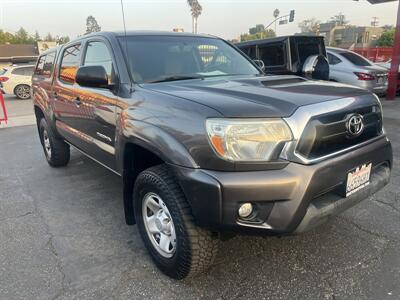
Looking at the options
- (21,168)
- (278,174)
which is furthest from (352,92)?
(21,168)

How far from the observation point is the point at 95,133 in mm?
3514

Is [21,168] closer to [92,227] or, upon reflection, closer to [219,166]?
[92,227]

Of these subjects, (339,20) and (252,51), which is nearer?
(252,51)

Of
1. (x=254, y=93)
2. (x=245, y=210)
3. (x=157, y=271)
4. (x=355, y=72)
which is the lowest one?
(x=157, y=271)

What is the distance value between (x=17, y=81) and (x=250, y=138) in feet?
57.2

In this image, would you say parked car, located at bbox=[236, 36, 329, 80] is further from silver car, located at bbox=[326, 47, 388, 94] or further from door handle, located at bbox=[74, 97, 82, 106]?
door handle, located at bbox=[74, 97, 82, 106]

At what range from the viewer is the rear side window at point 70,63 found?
402 centimetres

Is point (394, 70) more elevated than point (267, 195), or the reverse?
point (267, 195)

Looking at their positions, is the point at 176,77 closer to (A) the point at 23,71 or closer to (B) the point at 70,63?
(B) the point at 70,63

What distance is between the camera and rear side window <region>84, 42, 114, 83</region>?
3203 mm

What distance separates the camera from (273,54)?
8.02 metres

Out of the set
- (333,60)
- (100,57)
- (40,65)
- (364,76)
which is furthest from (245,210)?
(333,60)

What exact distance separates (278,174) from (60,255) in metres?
1.96

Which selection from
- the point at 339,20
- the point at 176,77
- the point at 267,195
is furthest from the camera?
the point at 339,20
